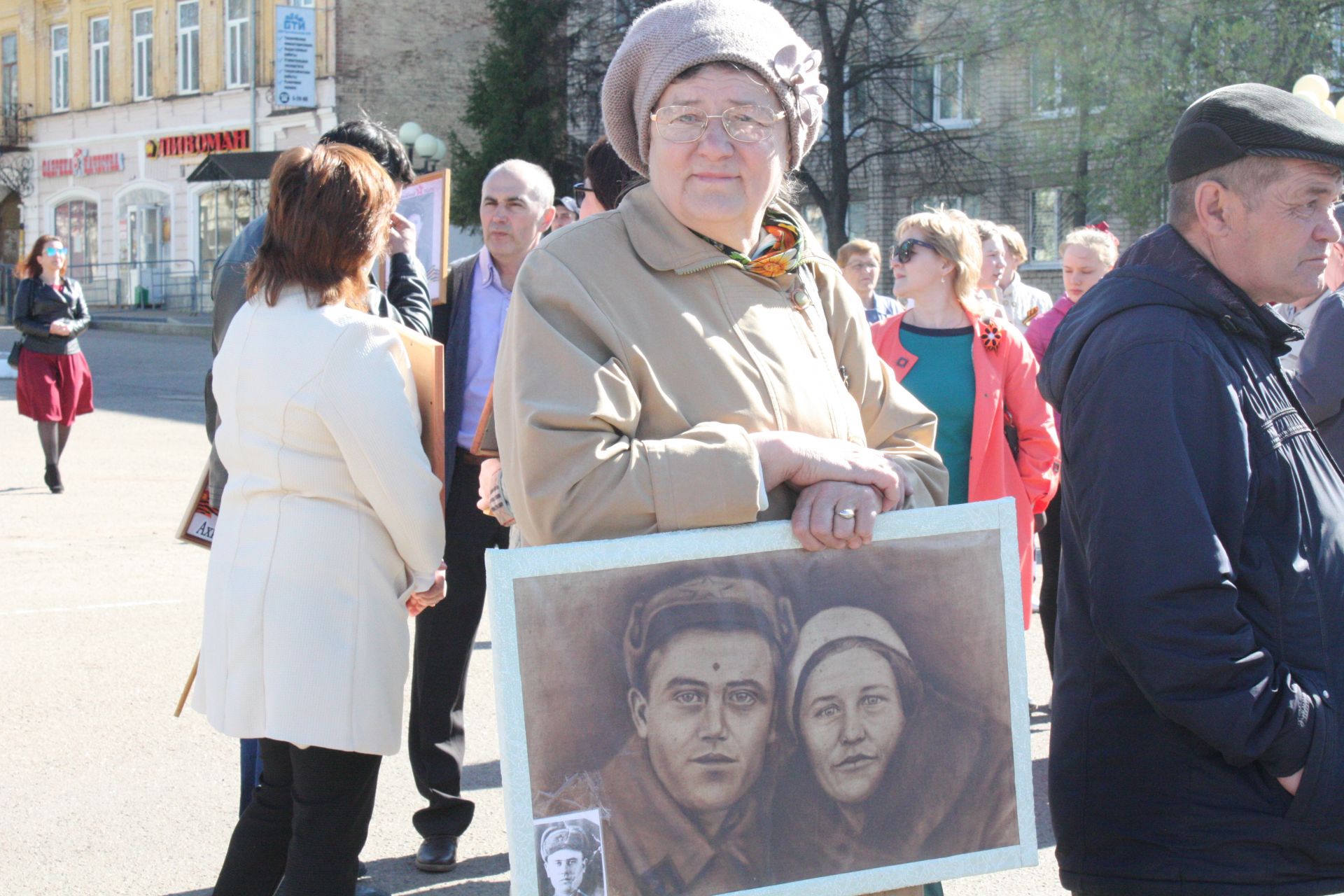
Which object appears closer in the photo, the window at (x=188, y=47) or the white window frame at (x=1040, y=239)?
the white window frame at (x=1040, y=239)

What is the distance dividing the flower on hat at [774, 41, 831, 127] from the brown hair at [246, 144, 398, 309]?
120cm

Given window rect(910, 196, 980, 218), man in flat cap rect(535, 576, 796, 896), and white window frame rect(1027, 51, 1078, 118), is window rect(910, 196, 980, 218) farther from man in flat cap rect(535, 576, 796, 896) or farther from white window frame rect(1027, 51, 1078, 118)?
man in flat cap rect(535, 576, 796, 896)

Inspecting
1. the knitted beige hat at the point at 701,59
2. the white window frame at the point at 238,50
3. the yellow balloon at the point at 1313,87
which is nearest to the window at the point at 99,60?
the white window frame at the point at 238,50

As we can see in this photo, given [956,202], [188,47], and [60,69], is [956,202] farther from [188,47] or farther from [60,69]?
[60,69]

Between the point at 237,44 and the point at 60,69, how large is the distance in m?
8.38

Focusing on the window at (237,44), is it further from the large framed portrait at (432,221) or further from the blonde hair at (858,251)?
the large framed portrait at (432,221)

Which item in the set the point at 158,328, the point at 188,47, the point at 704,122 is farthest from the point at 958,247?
the point at 188,47

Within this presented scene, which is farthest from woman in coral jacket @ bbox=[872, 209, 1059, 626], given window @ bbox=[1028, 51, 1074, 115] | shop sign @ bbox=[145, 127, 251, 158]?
shop sign @ bbox=[145, 127, 251, 158]

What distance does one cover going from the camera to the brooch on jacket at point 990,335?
16.0 feet

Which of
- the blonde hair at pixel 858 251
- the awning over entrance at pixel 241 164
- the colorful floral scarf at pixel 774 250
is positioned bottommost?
the colorful floral scarf at pixel 774 250

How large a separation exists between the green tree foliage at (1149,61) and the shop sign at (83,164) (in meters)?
27.5

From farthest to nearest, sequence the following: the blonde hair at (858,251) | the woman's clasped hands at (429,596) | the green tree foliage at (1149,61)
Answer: the green tree foliage at (1149,61) < the blonde hair at (858,251) < the woman's clasped hands at (429,596)

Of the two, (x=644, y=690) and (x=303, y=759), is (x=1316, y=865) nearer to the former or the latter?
(x=644, y=690)

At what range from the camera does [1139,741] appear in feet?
7.19
